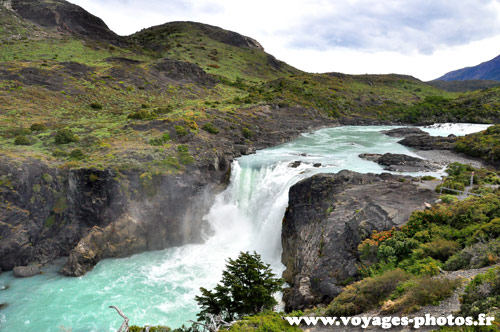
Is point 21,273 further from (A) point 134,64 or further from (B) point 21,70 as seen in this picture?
(A) point 134,64

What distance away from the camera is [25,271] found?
80.6ft

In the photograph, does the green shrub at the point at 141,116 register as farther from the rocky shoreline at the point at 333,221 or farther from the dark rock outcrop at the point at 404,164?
the dark rock outcrop at the point at 404,164

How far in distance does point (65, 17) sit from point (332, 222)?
104079 millimetres

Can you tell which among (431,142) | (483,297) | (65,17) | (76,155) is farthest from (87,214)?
(65,17)

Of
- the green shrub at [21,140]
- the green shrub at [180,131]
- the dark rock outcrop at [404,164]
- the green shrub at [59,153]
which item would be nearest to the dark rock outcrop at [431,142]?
the dark rock outcrop at [404,164]

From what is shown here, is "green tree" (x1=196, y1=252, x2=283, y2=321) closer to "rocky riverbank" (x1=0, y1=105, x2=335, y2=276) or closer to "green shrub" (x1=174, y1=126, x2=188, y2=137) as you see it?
"rocky riverbank" (x1=0, y1=105, x2=335, y2=276)

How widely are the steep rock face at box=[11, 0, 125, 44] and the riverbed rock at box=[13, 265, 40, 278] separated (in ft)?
275

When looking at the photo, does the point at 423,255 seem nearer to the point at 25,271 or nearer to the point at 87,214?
the point at 87,214

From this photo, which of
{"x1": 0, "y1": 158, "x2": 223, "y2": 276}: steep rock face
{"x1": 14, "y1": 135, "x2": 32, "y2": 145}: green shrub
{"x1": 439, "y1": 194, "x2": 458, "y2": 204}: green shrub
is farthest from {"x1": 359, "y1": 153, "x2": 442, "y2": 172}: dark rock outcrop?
{"x1": 14, "y1": 135, "x2": 32, "y2": 145}: green shrub

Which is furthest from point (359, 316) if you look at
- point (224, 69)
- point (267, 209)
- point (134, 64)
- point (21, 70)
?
point (224, 69)

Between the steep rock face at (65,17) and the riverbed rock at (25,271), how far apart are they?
83.8 meters

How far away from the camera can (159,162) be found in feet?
108

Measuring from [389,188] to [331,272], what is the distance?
9.97 metres

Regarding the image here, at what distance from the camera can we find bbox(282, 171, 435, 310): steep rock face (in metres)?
18.1
